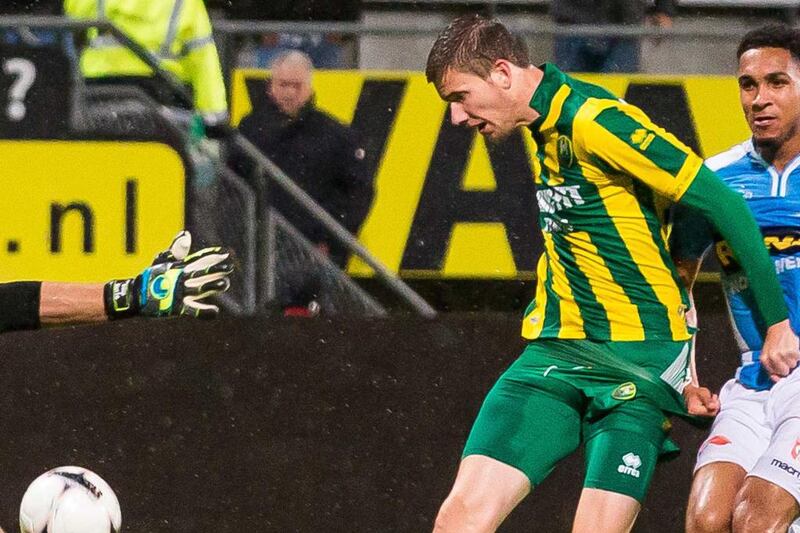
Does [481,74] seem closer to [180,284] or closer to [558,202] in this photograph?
[558,202]

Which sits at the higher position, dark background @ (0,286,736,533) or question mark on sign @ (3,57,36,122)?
question mark on sign @ (3,57,36,122)

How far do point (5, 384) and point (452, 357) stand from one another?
1.85m

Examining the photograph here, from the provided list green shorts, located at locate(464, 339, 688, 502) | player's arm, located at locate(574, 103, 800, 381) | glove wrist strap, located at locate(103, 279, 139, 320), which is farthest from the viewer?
glove wrist strap, located at locate(103, 279, 139, 320)

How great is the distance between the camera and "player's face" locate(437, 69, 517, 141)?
15.6 ft

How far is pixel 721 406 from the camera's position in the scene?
5246mm

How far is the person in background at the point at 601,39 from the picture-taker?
23.6 feet

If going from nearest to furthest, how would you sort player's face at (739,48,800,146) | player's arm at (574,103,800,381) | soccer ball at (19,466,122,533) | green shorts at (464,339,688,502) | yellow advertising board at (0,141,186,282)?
player's arm at (574,103,800,381) → green shorts at (464,339,688,502) → player's face at (739,48,800,146) → soccer ball at (19,466,122,533) → yellow advertising board at (0,141,186,282)

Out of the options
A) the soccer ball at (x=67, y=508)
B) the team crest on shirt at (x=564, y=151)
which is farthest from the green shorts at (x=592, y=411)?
the soccer ball at (x=67, y=508)

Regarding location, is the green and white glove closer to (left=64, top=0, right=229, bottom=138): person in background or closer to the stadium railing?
the stadium railing

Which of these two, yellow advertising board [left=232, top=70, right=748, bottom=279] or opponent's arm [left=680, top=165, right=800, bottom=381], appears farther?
yellow advertising board [left=232, top=70, right=748, bottom=279]

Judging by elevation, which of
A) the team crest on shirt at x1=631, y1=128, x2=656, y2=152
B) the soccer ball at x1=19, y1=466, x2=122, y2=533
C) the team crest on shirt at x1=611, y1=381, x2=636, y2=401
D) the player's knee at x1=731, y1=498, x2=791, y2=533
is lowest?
the soccer ball at x1=19, y1=466, x2=122, y2=533

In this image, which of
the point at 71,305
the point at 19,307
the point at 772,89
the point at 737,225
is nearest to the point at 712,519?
the point at 737,225

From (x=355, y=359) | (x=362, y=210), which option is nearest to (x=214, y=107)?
(x=362, y=210)

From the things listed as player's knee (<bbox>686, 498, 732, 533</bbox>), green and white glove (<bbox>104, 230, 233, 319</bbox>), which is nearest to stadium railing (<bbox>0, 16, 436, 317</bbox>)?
green and white glove (<bbox>104, 230, 233, 319</bbox>)
